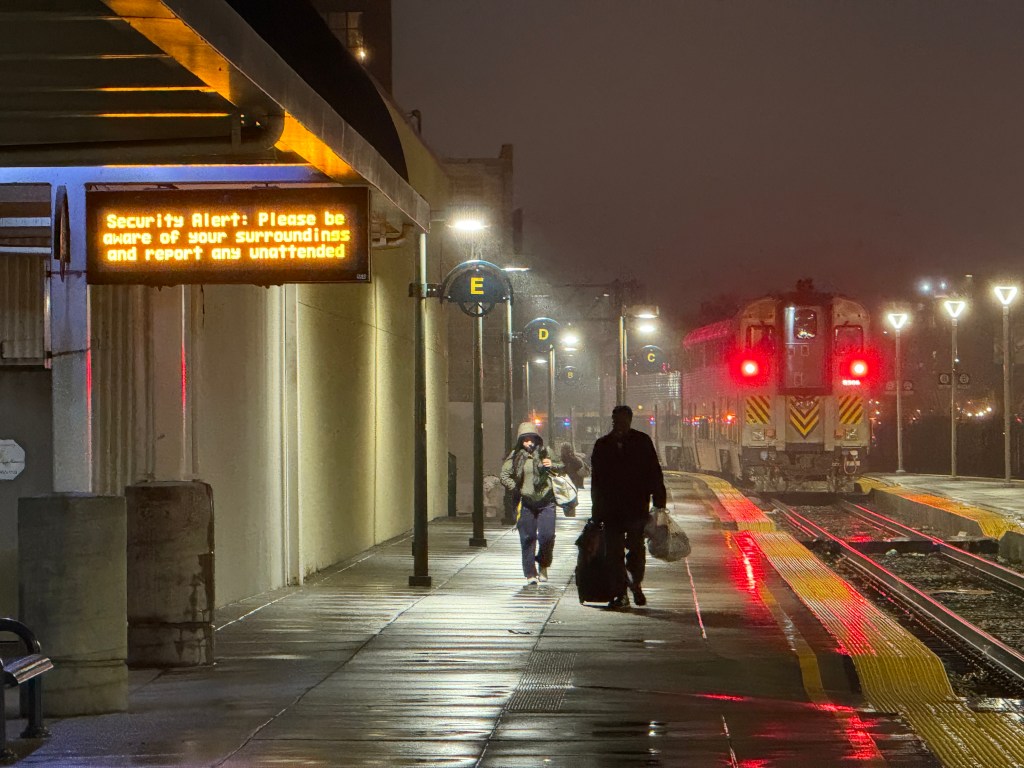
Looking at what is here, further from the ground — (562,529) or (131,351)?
(131,351)

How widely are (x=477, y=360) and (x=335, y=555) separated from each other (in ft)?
17.3

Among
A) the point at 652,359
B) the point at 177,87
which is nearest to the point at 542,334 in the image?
the point at 652,359

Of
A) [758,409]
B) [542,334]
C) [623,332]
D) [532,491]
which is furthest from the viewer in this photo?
[542,334]

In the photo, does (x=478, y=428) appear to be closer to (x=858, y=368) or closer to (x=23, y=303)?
(x=23, y=303)

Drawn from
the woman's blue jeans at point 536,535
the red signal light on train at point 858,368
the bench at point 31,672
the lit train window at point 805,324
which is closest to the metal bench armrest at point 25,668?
the bench at point 31,672

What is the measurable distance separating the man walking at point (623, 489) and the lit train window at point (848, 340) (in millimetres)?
25814

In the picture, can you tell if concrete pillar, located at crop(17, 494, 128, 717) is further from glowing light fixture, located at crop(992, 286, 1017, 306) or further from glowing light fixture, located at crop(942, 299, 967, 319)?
glowing light fixture, located at crop(942, 299, 967, 319)

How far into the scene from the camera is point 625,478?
51.0 feet

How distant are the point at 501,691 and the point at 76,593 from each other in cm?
260

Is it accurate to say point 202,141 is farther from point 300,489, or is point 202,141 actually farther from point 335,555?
point 335,555

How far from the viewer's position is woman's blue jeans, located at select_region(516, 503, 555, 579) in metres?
18.2

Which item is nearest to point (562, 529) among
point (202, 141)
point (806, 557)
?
point (806, 557)

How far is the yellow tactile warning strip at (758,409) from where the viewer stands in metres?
41.5

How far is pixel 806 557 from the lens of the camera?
22.5m
